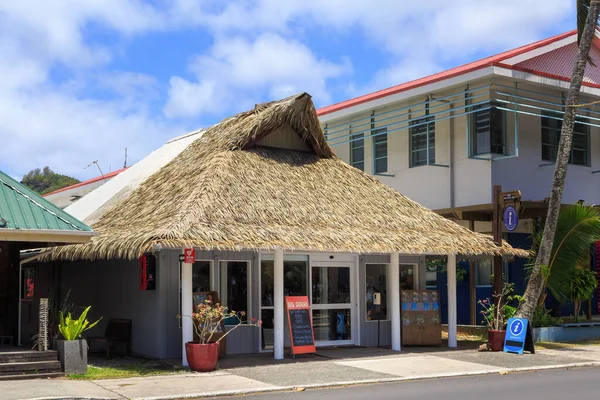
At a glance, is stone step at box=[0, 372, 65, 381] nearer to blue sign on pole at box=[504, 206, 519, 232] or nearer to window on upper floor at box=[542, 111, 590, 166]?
blue sign on pole at box=[504, 206, 519, 232]

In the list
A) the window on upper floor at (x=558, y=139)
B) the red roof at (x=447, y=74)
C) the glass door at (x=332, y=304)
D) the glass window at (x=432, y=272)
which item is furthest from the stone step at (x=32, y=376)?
the window on upper floor at (x=558, y=139)

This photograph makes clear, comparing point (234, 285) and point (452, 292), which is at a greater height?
point (234, 285)

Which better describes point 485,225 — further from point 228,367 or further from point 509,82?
point 228,367

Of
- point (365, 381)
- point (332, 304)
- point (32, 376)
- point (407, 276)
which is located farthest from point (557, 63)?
point (32, 376)

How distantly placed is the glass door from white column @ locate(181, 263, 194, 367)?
12.4 ft

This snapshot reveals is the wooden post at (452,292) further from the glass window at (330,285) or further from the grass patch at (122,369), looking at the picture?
the grass patch at (122,369)

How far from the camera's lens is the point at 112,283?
1850 cm

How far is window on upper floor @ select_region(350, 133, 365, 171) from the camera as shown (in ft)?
86.1

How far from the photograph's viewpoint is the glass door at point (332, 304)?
711 inches

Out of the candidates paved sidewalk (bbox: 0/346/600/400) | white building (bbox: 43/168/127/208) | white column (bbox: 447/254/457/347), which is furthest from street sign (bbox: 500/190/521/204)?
white building (bbox: 43/168/127/208)

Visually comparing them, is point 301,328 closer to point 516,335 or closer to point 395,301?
point 395,301

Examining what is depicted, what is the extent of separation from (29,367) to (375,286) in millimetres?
8499

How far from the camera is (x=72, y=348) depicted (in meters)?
13.8

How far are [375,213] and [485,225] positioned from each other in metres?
7.31
